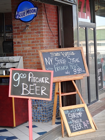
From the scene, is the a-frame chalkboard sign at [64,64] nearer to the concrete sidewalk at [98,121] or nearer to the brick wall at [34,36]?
the concrete sidewalk at [98,121]

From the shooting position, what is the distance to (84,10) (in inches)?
232

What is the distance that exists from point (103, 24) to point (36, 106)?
3772 mm

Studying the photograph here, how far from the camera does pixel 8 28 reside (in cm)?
935

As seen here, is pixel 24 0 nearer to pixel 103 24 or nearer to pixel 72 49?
pixel 72 49

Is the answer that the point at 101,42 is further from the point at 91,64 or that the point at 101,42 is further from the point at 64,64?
the point at 64,64

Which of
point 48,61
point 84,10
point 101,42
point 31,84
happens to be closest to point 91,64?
point 84,10

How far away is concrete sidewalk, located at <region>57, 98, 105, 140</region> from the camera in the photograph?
4039 mm

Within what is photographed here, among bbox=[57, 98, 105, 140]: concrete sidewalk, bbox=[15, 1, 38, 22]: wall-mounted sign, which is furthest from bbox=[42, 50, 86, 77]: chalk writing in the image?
bbox=[57, 98, 105, 140]: concrete sidewalk

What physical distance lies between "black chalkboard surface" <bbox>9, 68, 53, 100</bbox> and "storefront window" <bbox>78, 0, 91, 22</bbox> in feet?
9.17

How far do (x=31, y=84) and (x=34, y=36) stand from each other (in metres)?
2.02

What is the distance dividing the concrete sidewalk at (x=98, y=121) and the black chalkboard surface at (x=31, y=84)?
1.24m

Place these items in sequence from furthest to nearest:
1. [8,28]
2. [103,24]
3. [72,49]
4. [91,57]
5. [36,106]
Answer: [8,28]
[103,24]
[91,57]
[36,106]
[72,49]

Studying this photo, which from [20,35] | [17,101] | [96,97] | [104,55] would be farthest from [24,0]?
[104,55]

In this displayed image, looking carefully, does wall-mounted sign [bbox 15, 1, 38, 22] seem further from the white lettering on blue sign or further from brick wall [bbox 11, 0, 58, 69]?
brick wall [bbox 11, 0, 58, 69]
